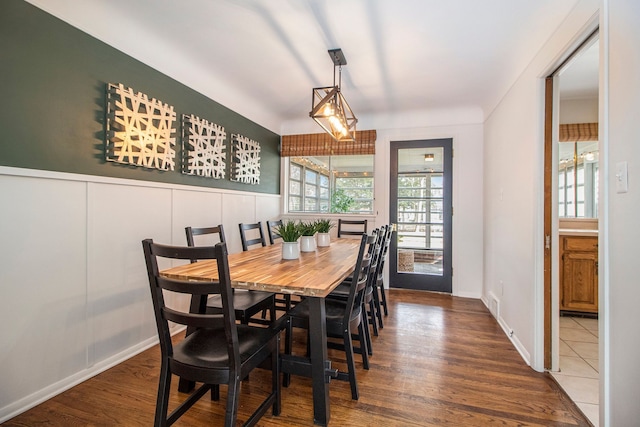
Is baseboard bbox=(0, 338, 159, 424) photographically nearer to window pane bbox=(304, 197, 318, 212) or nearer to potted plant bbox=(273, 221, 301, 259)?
potted plant bbox=(273, 221, 301, 259)

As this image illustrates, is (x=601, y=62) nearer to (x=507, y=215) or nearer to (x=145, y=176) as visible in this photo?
(x=507, y=215)

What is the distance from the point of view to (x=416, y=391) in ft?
6.13

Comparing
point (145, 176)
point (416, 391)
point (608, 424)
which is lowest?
point (416, 391)

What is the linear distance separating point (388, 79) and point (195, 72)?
195cm

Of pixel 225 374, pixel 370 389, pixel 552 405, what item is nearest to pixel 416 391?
pixel 370 389

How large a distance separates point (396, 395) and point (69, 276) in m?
2.18

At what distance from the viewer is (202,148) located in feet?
9.93

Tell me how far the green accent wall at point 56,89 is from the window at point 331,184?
261 centimetres

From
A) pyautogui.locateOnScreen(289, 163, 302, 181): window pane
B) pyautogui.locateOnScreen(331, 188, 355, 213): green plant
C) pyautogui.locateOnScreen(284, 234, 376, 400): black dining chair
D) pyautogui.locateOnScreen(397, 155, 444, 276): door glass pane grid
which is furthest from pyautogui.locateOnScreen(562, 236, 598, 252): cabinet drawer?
pyautogui.locateOnScreen(289, 163, 302, 181): window pane

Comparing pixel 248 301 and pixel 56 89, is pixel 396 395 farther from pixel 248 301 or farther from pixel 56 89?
pixel 56 89

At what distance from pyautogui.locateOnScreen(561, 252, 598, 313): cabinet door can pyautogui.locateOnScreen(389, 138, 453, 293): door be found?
126 cm

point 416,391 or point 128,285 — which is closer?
point 416,391

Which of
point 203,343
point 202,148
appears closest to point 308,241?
point 203,343

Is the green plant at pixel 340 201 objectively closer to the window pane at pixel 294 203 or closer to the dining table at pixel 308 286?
the window pane at pixel 294 203
